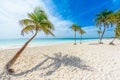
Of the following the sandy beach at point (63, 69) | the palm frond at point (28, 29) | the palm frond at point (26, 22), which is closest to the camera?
the sandy beach at point (63, 69)

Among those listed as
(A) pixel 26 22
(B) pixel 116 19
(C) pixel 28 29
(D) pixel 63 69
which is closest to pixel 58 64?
(D) pixel 63 69

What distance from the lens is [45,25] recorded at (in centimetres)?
928

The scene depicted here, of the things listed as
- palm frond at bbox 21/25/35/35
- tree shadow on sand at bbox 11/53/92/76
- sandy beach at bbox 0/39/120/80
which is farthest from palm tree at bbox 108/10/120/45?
palm frond at bbox 21/25/35/35

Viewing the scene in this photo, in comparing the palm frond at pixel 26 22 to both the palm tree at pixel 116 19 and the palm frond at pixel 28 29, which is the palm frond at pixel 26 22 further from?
the palm tree at pixel 116 19

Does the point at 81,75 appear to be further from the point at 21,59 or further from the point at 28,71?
the point at 21,59

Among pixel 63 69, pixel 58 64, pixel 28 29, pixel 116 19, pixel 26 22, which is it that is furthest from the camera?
pixel 116 19

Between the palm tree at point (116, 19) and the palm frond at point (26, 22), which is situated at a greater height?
the palm tree at point (116, 19)

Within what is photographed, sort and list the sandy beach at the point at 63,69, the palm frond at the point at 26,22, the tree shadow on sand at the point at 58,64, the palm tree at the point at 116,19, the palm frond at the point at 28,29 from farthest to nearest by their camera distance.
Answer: the palm tree at the point at 116,19 < the palm frond at the point at 28,29 < the palm frond at the point at 26,22 < the tree shadow on sand at the point at 58,64 < the sandy beach at the point at 63,69

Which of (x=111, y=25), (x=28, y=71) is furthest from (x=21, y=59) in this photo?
(x=111, y=25)

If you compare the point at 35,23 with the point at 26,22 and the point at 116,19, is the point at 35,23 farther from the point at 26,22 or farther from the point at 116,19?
the point at 116,19

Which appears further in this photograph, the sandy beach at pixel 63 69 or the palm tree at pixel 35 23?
the palm tree at pixel 35 23

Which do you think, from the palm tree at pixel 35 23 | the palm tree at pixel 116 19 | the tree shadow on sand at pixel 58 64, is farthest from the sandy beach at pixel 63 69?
the palm tree at pixel 116 19

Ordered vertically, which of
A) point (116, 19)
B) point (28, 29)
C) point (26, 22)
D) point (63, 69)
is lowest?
point (63, 69)

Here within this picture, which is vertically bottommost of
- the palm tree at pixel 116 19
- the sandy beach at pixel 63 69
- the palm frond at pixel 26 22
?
the sandy beach at pixel 63 69
